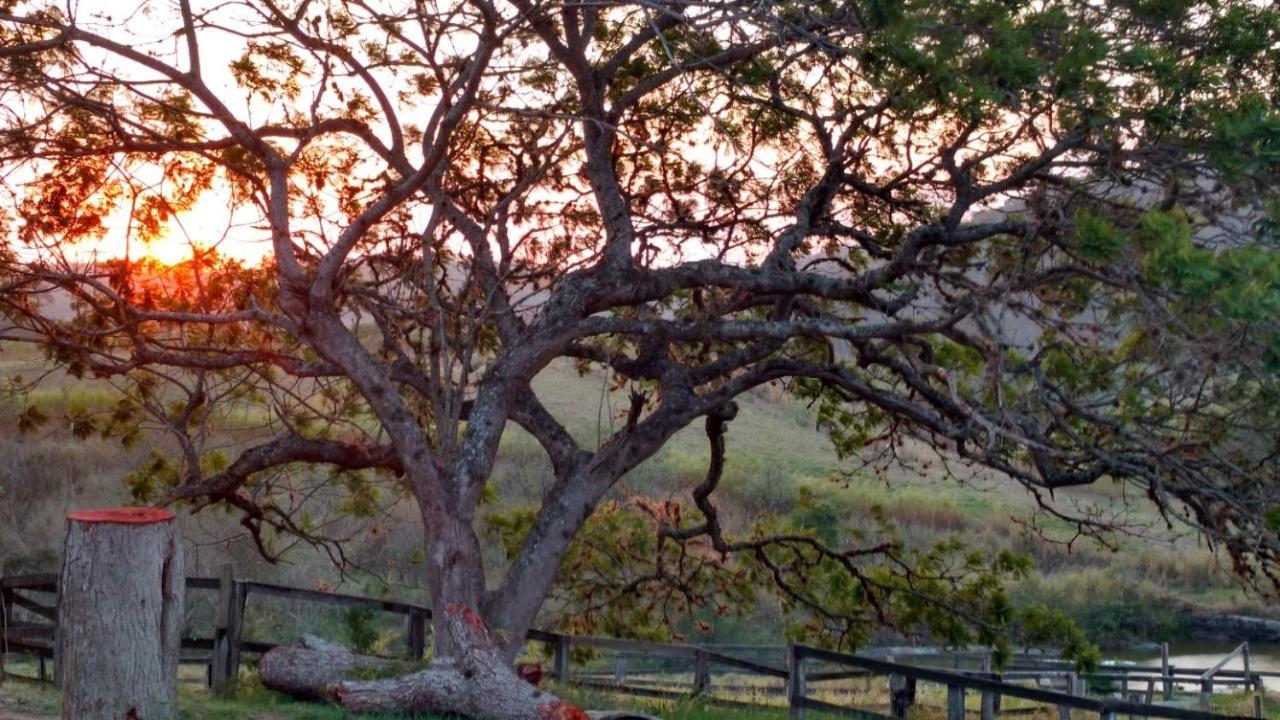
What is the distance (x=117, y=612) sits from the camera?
6309 millimetres

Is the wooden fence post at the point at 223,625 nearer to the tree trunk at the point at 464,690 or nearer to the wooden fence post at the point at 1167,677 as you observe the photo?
the tree trunk at the point at 464,690

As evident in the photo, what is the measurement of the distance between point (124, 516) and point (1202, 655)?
35913mm

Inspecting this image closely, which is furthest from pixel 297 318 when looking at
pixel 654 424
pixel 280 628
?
pixel 280 628

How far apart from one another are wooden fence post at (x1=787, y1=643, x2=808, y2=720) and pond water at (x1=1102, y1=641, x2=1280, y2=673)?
2539 centimetres

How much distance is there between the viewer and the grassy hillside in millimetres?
35000

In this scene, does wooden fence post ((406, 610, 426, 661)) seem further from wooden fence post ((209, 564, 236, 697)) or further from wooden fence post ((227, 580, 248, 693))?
wooden fence post ((209, 564, 236, 697))

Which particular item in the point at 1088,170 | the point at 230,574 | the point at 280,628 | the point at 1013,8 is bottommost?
the point at 280,628

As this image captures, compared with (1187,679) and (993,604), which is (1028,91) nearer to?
(993,604)

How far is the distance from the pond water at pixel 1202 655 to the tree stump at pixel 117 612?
3237 centimetres

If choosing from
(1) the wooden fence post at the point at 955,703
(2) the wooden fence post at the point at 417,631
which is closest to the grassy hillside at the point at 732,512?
(2) the wooden fence post at the point at 417,631

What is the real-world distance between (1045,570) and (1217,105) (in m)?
35.5

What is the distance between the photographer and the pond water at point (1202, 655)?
34.6m

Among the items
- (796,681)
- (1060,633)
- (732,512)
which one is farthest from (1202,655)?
(796,681)

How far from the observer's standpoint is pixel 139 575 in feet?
20.9
